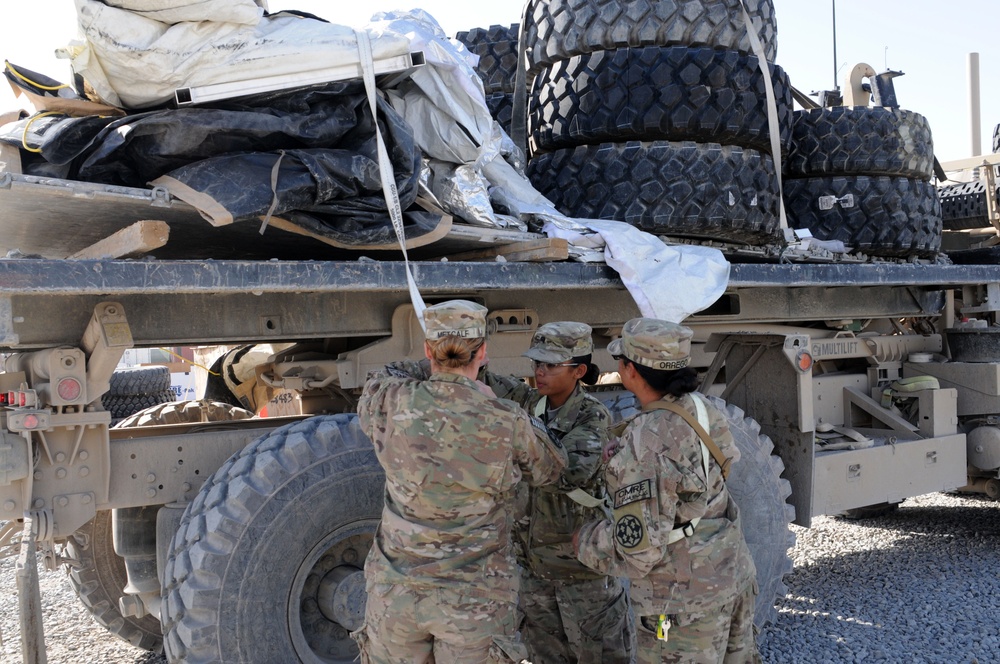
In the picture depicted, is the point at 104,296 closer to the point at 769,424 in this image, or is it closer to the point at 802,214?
the point at 769,424

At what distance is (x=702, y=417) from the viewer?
10.2 feet

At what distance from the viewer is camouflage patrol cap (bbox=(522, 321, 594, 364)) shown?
3531mm

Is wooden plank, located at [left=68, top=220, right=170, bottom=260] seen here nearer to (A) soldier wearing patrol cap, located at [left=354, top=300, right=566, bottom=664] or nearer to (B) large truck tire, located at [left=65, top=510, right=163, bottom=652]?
(A) soldier wearing patrol cap, located at [left=354, top=300, right=566, bottom=664]

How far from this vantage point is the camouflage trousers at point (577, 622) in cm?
362

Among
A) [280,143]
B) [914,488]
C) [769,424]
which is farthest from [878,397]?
[280,143]

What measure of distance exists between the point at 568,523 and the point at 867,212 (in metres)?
3.15

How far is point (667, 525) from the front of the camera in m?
2.98

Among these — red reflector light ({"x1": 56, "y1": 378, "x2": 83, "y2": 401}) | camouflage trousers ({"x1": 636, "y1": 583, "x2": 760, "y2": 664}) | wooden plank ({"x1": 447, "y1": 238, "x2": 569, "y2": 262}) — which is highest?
wooden plank ({"x1": 447, "y1": 238, "x2": 569, "y2": 262})

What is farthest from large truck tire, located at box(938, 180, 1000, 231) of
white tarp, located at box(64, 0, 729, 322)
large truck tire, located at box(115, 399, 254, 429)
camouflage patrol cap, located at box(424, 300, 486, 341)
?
camouflage patrol cap, located at box(424, 300, 486, 341)

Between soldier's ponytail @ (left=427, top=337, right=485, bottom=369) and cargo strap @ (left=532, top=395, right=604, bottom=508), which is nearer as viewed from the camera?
soldier's ponytail @ (left=427, top=337, right=485, bottom=369)

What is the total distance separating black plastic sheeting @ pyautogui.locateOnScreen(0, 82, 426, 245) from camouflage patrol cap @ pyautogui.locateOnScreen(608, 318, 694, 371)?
102 cm

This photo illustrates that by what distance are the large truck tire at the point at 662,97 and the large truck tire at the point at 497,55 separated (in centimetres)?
132

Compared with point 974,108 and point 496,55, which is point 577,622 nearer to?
point 496,55

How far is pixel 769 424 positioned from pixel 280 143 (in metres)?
3.25
